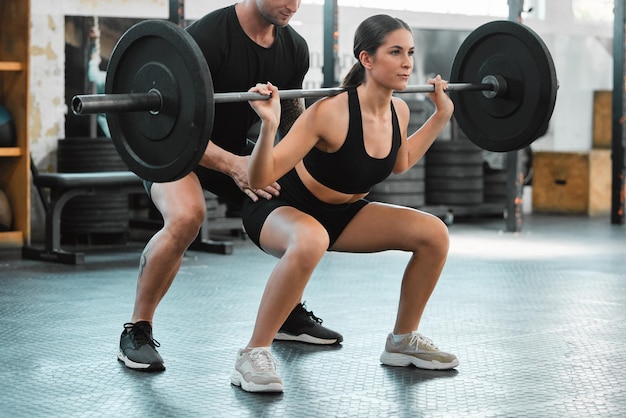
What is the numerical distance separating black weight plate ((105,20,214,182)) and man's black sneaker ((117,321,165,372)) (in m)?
0.57

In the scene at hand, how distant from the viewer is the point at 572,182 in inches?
342

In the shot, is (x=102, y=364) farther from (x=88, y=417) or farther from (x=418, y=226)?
(x=418, y=226)

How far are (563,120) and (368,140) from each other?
21.5ft

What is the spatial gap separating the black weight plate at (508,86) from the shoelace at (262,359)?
3.62 feet

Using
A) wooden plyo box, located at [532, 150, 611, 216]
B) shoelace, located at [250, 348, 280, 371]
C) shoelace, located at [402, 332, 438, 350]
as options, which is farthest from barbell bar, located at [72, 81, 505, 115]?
wooden plyo box, located at [532, 150, 611, 216]

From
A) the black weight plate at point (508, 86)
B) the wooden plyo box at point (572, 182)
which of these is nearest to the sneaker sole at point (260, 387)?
the black weight plate at point (508, 86)

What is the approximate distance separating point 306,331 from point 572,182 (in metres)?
5.77

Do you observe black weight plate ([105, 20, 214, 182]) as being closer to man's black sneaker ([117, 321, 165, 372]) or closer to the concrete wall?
man's black sneaker ([117, 321, 165, 372])

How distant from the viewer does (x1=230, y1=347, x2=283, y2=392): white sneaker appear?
2.71 meters

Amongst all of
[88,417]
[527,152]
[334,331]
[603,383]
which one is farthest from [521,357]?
[527,152]

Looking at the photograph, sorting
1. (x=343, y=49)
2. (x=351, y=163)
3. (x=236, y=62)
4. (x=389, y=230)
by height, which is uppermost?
(x=343, y=49)

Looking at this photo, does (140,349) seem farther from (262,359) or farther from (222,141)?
(222,141)

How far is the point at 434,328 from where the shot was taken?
3.65 meters

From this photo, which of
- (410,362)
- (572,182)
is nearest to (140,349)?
(410,362)
